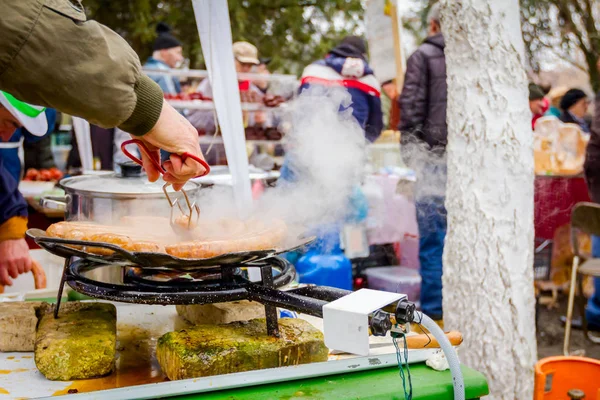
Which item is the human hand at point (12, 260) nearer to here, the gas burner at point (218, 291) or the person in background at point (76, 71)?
the gas burner at point (218, 291)

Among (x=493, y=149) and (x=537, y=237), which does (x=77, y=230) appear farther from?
(x=537, y=237)

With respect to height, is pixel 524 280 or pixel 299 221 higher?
pixel 299 221

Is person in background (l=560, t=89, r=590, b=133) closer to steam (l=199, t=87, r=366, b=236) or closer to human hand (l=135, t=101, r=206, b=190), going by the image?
steam (l=199, t=87, r=366, b=236)

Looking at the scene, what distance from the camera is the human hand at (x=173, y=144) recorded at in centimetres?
167

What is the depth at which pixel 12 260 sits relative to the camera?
3408mm

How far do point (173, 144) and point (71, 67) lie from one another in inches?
17.7

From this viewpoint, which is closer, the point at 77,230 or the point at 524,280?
the point at 77,230

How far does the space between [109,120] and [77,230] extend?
27.5 inches

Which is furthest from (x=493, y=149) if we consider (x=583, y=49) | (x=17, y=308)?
(x=583, y=49)

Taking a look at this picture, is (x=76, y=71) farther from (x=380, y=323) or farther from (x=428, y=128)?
(x=428, y=128)

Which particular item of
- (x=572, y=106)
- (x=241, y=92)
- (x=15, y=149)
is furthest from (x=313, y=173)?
(x=572, y=106)

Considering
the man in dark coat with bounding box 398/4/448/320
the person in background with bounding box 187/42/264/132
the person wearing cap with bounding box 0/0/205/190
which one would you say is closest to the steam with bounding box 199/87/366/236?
the person wearing cap with bounding box 0/0/205/190

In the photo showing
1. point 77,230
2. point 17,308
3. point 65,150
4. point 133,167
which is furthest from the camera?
point 65,150

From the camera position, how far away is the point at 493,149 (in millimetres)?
2744
